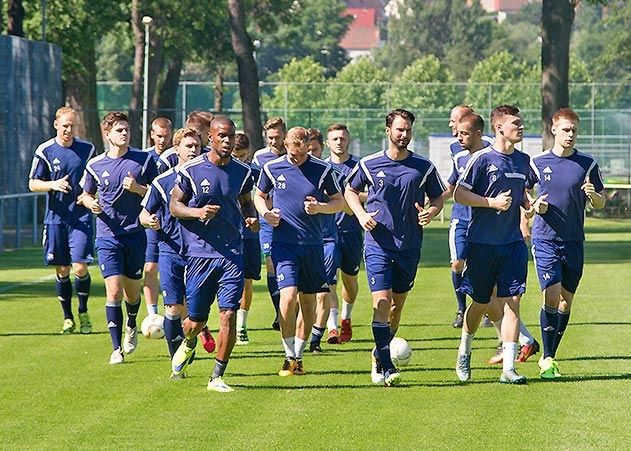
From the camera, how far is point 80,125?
152 feet

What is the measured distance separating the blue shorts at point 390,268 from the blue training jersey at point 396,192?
0.17ft

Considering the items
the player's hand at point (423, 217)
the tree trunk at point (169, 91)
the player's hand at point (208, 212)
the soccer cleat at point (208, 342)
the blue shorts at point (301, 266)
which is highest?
the tree trunk at point (169, 91)

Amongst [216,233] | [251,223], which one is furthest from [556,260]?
[216,233]

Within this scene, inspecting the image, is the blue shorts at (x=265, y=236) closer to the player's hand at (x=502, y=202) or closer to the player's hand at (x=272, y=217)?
the player's hand at (x=272, y=217)

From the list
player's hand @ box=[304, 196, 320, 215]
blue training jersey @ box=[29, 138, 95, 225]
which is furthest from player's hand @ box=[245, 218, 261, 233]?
blue training jersey @ box=[29, 138, 95, 225]

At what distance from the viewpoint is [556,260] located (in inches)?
559

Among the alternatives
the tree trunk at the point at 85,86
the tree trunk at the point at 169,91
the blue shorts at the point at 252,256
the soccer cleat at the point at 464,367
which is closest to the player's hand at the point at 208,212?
the soccer cleat at the point at 464,367

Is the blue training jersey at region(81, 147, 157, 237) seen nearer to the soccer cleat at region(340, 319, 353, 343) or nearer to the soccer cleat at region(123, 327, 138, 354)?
the soccer cleat at region(123, 327, 138, 354)

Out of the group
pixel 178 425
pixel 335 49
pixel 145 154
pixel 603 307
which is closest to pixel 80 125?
pixel 603 307

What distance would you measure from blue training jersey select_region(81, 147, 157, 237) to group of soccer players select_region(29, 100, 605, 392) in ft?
0.04

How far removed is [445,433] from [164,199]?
359 cm

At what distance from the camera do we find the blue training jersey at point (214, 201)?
43.1 ft

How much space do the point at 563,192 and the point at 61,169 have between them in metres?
5.47

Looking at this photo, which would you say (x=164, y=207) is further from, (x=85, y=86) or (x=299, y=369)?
(x=85, y=86)
